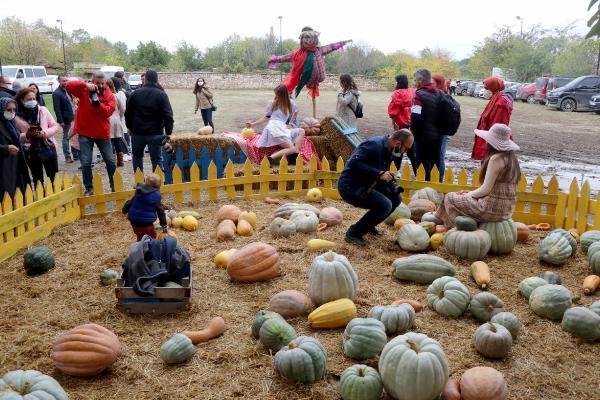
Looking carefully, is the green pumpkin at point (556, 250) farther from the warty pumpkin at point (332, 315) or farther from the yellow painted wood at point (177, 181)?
the yellow painted wood at point (177, 181)

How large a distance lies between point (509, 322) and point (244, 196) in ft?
16.3

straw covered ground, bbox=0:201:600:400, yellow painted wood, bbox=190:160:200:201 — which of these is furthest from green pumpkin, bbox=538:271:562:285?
yellow painted wood, bbox=190:160:200:201

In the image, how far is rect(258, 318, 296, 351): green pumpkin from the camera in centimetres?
377

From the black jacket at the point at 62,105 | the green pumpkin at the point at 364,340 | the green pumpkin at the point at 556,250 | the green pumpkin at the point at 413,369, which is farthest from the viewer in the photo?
the black jacket at the point at 62,105

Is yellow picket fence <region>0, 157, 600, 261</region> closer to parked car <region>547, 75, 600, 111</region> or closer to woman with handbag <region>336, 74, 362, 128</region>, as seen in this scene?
woman with handbag <region>336, 74, 362, 128</region>

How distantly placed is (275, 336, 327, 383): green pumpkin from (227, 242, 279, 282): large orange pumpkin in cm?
165

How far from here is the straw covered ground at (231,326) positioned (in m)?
3.43

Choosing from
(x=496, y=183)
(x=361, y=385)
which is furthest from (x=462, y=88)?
(x=361, y=385)

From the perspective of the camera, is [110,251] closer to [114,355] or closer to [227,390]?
[114,355]

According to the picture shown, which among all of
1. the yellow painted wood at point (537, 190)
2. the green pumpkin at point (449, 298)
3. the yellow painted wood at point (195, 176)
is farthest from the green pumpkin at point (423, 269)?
the yellow painted wood at point (195, 176)

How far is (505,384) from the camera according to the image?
3191 mm

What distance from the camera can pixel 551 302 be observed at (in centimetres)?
435

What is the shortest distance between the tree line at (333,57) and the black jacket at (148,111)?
44.9 metres

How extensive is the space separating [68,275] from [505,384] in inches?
165
